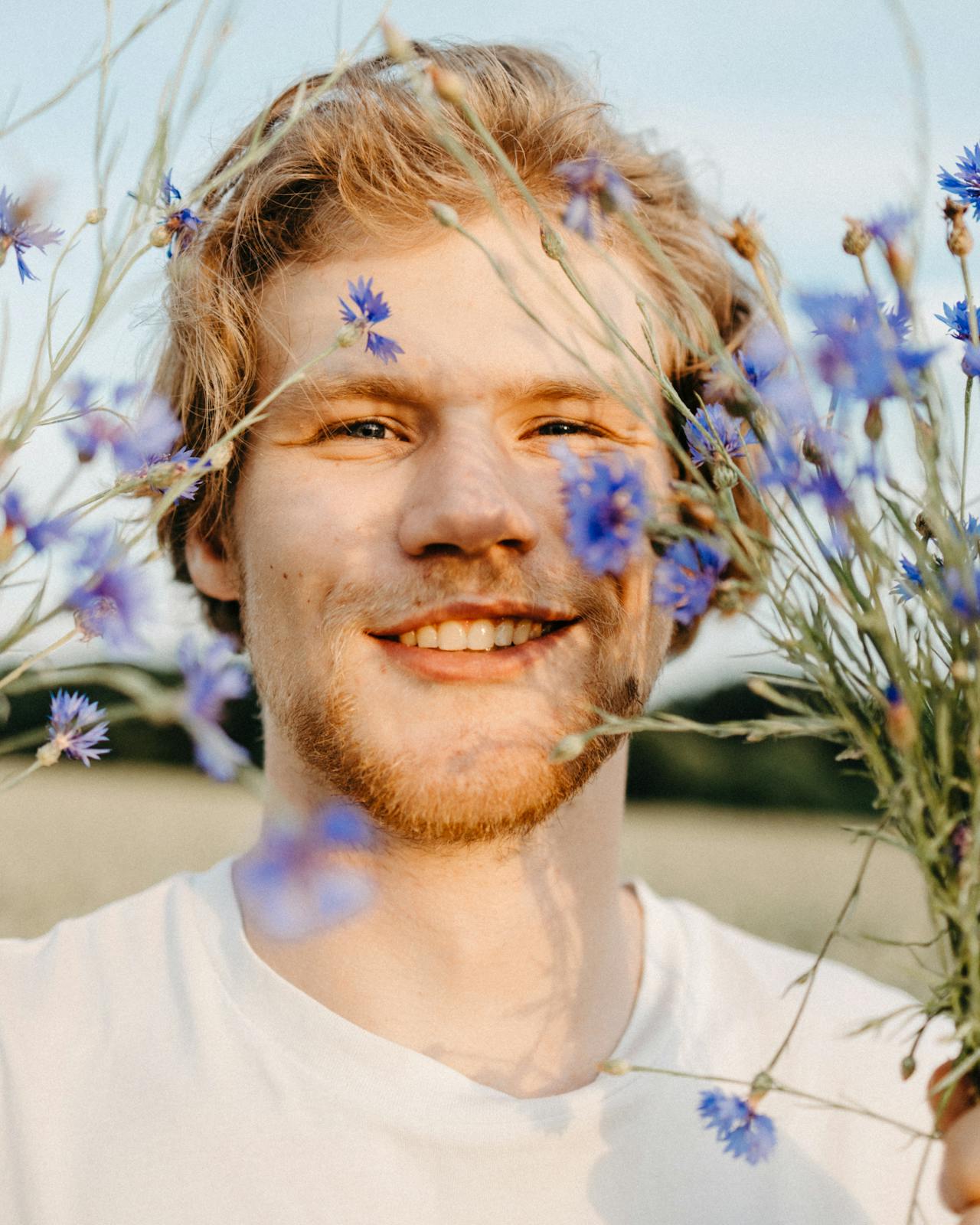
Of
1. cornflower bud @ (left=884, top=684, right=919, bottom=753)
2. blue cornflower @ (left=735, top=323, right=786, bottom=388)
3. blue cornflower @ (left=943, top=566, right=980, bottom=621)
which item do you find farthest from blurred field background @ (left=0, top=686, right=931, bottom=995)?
blue cornflower @ (left=735, top=323, right=786, bottom=388)

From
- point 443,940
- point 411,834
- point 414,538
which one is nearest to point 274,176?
point 414,538

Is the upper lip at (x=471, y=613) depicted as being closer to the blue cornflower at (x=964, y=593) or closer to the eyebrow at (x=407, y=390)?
the eyebrow at (x=407, y=390)

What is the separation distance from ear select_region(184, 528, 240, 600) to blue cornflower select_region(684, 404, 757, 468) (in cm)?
142

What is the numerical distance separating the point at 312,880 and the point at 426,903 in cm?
21

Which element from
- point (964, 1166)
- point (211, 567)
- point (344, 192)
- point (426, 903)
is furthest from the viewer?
point (211, 567)

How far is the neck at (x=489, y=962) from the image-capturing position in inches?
74.0

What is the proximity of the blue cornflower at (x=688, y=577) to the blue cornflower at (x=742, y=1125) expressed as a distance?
0.47 metres

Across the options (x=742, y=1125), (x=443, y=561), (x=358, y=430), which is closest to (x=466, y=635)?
(x=443, y=561)

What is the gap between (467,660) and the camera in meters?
1.78

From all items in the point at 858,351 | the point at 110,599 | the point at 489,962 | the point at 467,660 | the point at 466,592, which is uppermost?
the point at 858,351

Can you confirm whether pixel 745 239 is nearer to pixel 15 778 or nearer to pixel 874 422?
pixel 874 422

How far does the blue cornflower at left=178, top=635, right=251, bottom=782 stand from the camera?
0.78 metres

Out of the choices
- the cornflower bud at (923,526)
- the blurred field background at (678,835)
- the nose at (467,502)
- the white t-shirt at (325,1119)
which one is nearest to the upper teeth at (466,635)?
the nose at (467,502)

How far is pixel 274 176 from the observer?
7.37 feet
